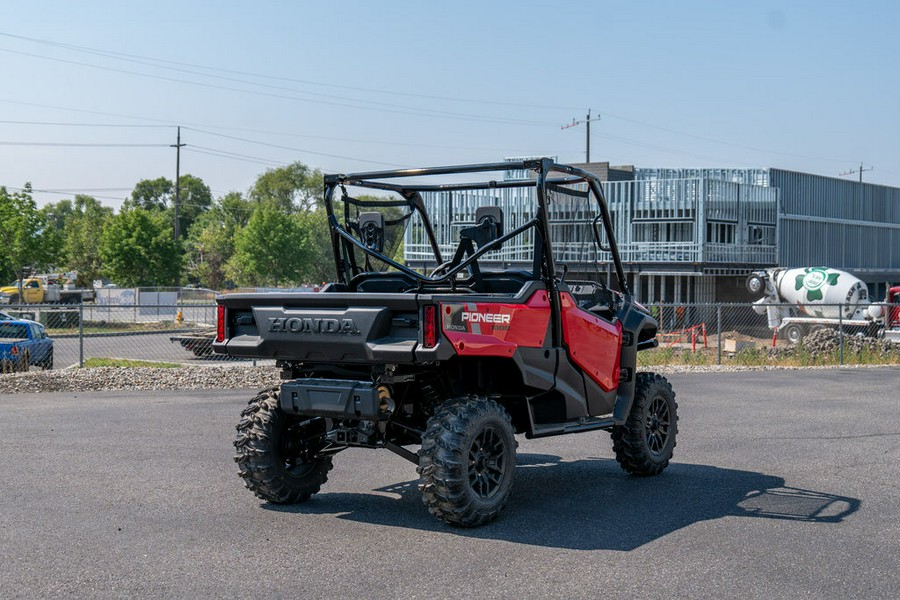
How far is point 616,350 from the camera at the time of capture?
8930mm

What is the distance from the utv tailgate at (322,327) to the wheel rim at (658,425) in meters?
3.09

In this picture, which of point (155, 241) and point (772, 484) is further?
point (155, 241)

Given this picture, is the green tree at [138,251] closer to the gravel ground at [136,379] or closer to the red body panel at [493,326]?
the gravel ground at [136,379]

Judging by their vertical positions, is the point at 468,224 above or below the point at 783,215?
below

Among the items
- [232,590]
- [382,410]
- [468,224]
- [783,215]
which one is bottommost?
[232,590]

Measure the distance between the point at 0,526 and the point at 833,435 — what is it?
28.5ft

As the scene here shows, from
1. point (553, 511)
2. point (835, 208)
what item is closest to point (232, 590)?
point (553, 511)

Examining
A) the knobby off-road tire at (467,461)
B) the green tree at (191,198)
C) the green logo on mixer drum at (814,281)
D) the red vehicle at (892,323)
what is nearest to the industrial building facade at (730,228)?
the green logo on mixer drum at (814,281)

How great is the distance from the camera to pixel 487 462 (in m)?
7.69

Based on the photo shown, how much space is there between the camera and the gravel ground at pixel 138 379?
1688cm

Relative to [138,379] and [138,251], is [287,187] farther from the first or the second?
[138,379]

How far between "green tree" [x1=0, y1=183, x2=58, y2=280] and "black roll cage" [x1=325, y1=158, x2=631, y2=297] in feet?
147

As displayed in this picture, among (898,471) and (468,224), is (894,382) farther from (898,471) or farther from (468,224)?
(468,224)

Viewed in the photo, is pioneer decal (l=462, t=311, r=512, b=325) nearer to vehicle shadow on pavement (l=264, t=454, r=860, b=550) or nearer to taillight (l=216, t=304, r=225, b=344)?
vehicle shadow on pavement (l=264, t=454, r=860, b=550)
